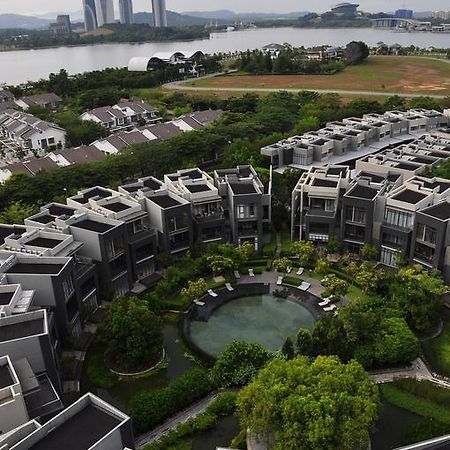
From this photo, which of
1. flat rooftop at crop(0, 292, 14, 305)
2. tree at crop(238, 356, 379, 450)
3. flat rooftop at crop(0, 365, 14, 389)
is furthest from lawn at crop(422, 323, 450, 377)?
flat rooftop at crop(0, 292, 14, 305)

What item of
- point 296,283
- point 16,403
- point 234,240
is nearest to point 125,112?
point 234,240

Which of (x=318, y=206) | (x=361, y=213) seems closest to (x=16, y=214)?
(x=318, y=206)

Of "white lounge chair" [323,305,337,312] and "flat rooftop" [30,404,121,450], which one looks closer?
"flat rooftop" [30,404,121,450]

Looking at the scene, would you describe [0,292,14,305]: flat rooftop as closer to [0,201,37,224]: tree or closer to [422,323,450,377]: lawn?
[0,201,37,224]: tree

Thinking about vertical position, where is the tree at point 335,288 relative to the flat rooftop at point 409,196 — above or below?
below

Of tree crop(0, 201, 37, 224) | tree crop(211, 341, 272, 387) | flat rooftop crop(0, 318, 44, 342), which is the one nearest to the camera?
flat rooftop crop(0, 318, 44, 342)

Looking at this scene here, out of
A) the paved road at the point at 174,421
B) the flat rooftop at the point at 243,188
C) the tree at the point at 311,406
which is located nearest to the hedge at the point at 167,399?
the paved road at the point at 174,421

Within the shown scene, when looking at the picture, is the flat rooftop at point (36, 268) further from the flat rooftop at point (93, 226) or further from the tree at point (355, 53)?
the tree at point (355, 53)
